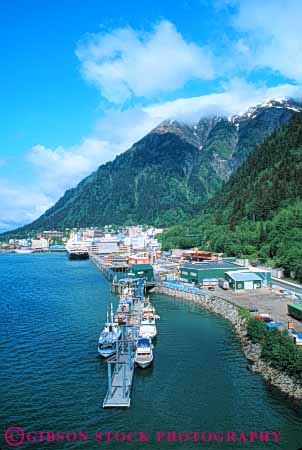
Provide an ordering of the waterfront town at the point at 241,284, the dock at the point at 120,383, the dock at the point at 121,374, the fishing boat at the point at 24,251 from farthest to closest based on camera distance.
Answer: the fishing boat at the point at 24,251
the waterfront town at the point at 241,284
the dock at the point at 121,374
the dock at the point at 120,383

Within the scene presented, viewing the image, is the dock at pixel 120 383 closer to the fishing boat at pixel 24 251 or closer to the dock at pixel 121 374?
the dock at pixel 121 374

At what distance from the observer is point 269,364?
26125mm

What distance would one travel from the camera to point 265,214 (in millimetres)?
87375

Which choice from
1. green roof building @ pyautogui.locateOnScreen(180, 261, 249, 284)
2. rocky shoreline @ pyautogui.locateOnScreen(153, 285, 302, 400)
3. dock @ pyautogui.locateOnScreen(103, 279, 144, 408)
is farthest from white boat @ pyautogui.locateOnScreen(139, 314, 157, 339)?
green roof building @ pyautogui.locateOnScreen(180, 261, 249, 284)

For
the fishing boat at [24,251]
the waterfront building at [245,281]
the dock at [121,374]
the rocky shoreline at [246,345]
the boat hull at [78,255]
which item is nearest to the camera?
the dock at [121,374]

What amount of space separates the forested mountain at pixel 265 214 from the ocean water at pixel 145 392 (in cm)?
Answer: 2608

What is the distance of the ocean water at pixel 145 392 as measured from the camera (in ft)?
66.1

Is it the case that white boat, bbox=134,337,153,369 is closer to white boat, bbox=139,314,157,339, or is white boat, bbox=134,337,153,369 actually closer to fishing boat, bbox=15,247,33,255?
white boat, bbox=139,314,157,339

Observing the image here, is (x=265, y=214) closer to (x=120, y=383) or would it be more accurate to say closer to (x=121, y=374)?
(x=121, y=374)

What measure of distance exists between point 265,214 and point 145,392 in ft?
223

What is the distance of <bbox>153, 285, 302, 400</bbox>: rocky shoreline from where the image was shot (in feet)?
77.1

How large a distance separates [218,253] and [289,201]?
1698cm

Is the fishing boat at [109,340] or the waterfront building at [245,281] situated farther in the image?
the waterfront building at [245,281]

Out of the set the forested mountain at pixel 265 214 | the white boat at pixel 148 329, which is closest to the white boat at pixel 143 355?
the white boat at pixel 148 329
